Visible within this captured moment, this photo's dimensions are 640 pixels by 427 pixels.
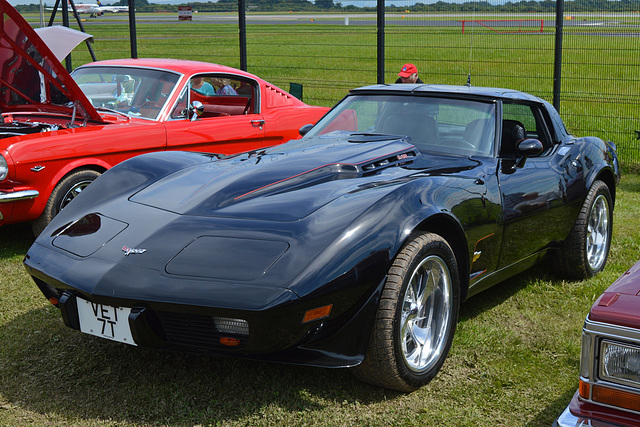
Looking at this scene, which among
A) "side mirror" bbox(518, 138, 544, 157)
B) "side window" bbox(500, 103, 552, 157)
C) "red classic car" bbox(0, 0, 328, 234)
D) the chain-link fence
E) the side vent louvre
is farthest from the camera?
the chain-link fence

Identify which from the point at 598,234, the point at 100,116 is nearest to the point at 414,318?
the point at 598,234

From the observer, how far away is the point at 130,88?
6.61 meters

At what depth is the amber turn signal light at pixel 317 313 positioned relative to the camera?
2658 mm

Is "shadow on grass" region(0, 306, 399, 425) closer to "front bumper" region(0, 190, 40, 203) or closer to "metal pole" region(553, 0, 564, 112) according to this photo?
"front bumper" region(0, 190, 40, 203)

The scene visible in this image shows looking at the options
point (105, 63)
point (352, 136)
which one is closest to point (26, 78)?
point (105, 63)

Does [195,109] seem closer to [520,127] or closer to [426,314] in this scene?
[520,127]

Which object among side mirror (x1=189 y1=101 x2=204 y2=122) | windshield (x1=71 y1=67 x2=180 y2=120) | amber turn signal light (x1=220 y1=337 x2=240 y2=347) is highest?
windshield (x1=71 y1=67 x2=180 y2=120)

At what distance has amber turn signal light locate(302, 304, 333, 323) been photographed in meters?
2.66

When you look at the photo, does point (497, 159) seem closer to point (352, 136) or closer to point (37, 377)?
point (352, 136)

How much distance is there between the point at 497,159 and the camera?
4043 millimetres

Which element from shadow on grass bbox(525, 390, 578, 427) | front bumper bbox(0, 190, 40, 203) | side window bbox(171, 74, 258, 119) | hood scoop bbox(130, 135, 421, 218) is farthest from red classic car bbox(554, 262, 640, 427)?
side window bbox(171, 74, 258, 119)

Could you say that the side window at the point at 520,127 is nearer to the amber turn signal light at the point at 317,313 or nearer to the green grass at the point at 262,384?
the green grass at the point at 262,384

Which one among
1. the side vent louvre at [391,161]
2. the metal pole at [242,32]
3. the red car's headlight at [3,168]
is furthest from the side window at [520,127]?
the metal pole at [242,32]

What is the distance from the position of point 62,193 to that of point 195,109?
1.49 metres
